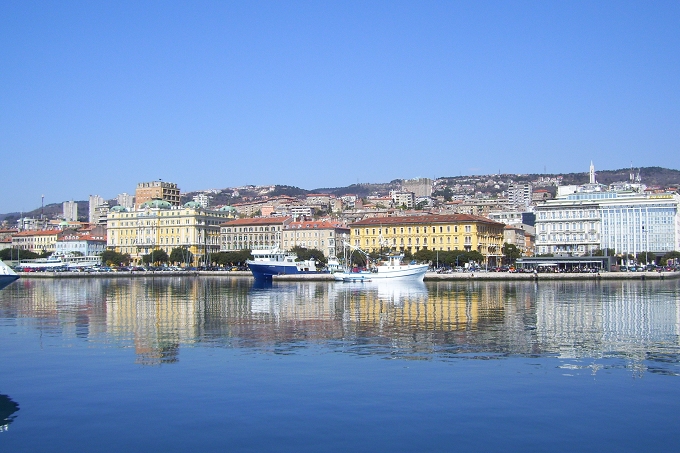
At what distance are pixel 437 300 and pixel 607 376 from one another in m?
23.2

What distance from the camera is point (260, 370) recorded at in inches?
Result: 650

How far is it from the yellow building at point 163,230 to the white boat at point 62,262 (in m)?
5.39

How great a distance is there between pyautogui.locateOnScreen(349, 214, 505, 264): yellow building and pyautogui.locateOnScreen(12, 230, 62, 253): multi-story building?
62300 millimetres

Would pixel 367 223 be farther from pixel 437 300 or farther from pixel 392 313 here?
pixel 392 313

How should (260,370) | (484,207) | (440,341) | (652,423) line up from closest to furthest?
(652,423), (260,370), (440,341), (484,207)

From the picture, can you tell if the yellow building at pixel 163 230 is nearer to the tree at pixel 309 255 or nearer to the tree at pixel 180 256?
the tree at pixel 180 256

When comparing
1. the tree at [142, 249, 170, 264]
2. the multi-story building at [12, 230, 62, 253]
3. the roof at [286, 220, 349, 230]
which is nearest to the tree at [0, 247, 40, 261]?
the multi-story building at [12, 230, 62, 253]

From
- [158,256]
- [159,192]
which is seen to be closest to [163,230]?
[158,256]

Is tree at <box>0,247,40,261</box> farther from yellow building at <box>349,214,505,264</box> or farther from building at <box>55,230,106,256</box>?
yellow building at <box>349,214,505,264</box>

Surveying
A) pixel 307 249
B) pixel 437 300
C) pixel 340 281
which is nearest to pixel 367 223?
pixel 307 249

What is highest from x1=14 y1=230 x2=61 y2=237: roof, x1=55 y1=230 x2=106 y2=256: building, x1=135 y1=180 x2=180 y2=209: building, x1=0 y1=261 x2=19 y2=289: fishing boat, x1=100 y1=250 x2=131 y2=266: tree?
x1=135 y1=180 x2=180 y2=209: building

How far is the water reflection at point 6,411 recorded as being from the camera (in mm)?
12422

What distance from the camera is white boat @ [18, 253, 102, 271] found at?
105 meters

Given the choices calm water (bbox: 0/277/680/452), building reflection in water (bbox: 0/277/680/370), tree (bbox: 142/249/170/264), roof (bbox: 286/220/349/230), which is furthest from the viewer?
tree (bbox: 142/249/170/264)
